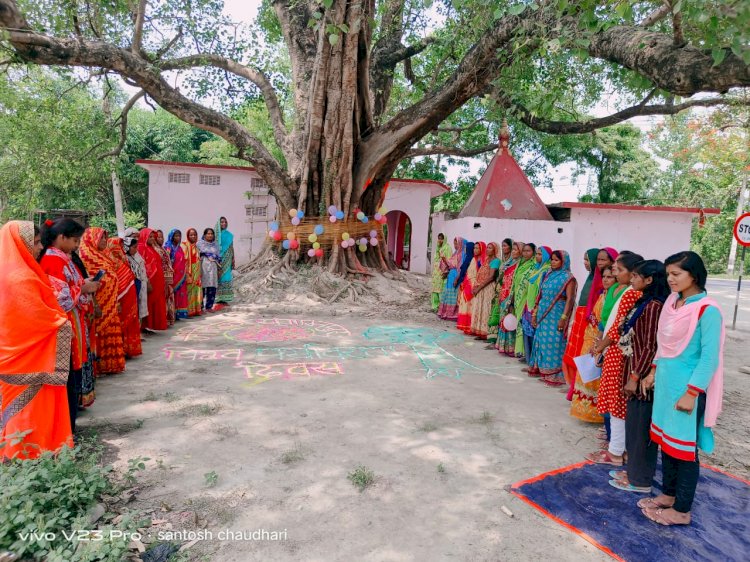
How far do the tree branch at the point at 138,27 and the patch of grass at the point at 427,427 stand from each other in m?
8.00

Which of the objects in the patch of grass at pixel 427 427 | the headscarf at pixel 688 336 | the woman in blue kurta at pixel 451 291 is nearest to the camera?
the headscarf at pixel 688 336

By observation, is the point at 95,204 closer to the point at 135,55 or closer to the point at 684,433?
the point at 135,55

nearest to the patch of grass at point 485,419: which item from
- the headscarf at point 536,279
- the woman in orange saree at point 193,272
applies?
the headscarf at point 536,279

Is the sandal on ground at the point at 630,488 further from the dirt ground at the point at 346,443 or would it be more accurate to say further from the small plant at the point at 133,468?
the small plant at the point at 133,468

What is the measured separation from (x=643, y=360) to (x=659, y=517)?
83 centimetres

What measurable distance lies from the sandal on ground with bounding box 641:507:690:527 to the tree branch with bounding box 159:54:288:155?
9.67m

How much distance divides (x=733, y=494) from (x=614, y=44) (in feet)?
13.6

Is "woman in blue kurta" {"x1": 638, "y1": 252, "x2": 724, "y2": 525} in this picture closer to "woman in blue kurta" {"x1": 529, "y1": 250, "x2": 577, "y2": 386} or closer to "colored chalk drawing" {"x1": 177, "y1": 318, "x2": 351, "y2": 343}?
"woman in blue kurta" {"x1": 529, "y1": 250, "x2": 577, "y2": 386}

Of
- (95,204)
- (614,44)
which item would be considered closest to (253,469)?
(614,44)

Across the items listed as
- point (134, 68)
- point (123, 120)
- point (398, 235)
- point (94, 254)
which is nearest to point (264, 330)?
point (94, 254)

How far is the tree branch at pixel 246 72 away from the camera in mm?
9453

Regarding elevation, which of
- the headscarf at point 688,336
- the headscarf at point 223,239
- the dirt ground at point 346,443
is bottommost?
the dirt ground at point 346,443

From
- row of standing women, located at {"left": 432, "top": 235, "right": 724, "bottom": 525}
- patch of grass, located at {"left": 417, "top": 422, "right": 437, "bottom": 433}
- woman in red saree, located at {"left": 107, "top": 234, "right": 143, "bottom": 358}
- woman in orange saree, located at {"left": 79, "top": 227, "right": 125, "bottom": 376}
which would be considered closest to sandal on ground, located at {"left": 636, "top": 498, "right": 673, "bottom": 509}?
row of standing women, located at {"left": 432, "top": 235, "right": 724, "bottom": 525}

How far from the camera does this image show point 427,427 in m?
3.65
